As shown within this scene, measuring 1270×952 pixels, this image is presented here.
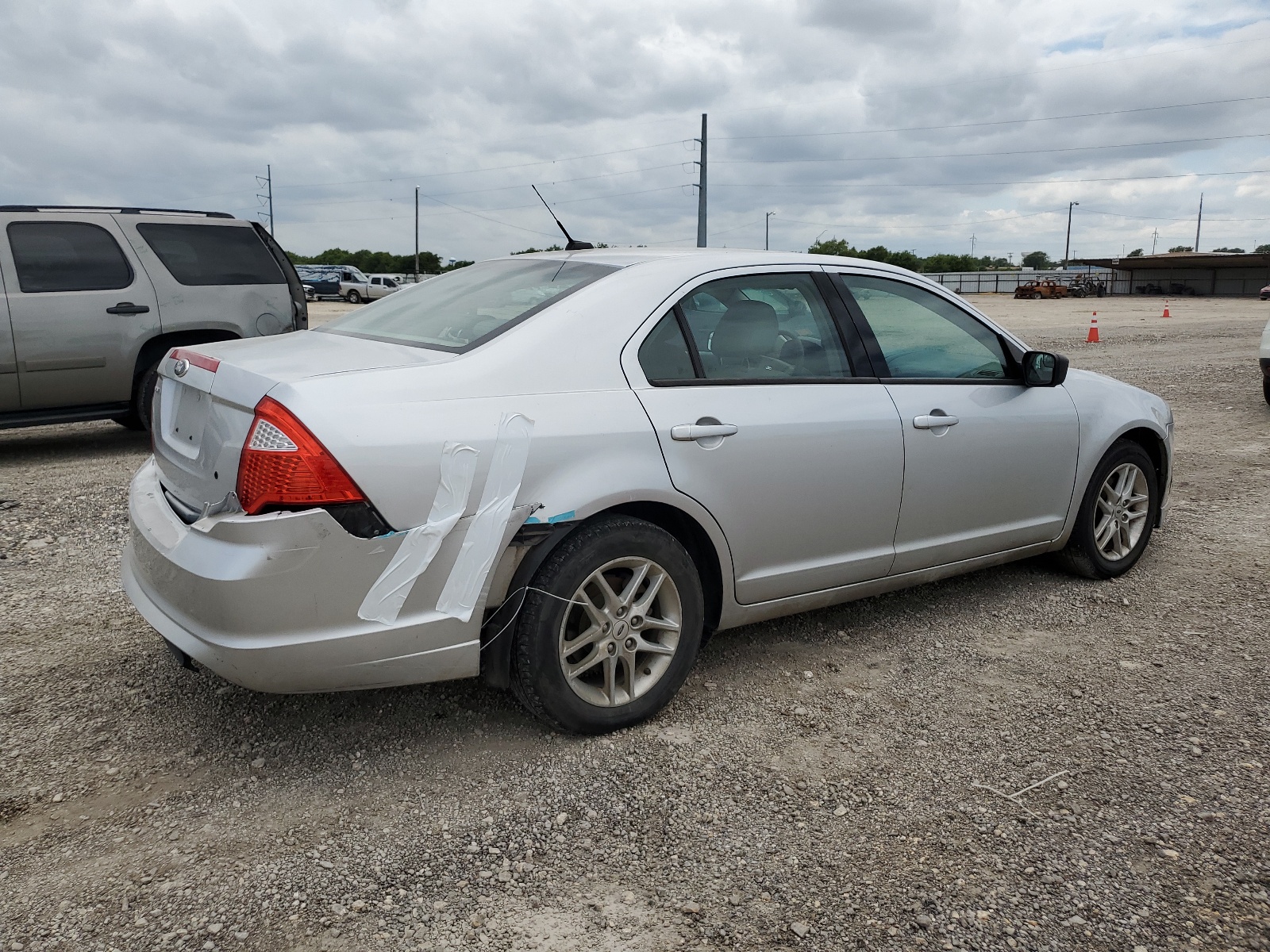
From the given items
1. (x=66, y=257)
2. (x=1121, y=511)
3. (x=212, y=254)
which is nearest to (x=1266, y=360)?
(x=1121, y=511)

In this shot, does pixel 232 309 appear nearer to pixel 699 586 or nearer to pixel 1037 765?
pixel 699 586

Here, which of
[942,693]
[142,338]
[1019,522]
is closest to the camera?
[942,693]

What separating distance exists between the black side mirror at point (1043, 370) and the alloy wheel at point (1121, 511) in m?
0.74

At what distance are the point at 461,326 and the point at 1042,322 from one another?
29.3m

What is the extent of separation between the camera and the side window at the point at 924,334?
402 cm

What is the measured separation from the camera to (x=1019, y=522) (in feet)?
14.5

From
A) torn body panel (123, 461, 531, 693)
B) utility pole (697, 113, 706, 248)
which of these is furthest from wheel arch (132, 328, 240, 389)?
Answer: utility pole (697, 113, 706, 248)

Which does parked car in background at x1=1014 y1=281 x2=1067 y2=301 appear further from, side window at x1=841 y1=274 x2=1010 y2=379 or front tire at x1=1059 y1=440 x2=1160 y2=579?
side window at x1=841 y1=274 x2=1010 y2=379

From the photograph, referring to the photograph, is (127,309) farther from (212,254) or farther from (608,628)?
(608,628)

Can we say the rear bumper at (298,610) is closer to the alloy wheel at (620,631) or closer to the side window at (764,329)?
the alloy wheel at (620,631)

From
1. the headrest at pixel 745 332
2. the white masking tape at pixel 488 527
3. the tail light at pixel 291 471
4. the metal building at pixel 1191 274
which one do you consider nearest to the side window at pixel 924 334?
the headrest at pixel 745 332

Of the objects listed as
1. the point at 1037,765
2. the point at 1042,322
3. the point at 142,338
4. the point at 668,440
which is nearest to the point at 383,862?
the point at 668,440

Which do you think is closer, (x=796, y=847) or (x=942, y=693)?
(x=796, y=847)

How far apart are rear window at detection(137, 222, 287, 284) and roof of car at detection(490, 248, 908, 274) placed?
17.3 ft
